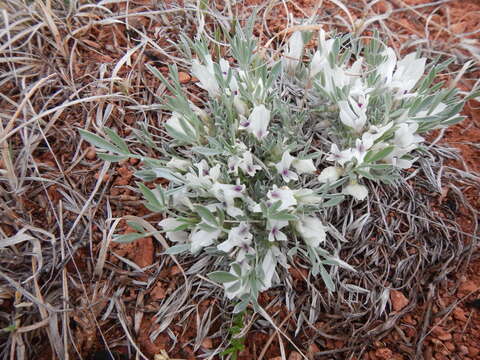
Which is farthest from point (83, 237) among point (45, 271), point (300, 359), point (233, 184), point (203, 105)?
point (300, 359)

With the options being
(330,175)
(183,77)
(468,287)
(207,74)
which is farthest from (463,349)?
(183,77)

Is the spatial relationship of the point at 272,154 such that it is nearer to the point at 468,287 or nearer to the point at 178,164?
the point at 178,164

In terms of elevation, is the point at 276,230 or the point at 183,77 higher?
the point at 183,77

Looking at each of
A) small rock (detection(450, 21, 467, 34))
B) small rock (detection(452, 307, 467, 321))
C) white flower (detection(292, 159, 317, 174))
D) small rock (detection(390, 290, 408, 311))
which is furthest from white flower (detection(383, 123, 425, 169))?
small rock (detection(450, 21, 467, 34))

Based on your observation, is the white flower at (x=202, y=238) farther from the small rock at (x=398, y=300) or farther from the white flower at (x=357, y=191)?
the small rock at (x=398, y=300)

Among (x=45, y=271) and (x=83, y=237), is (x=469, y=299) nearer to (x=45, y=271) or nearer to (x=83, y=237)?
(x=83, y=237)

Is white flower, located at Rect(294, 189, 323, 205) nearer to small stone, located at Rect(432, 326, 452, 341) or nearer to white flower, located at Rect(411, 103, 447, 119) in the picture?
white flower, located at Rect(411, 103, 447, 119)

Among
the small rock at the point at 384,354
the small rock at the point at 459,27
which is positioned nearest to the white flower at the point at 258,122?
the small rock at the point at 384,354

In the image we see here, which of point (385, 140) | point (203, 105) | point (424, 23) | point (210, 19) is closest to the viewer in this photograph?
point (385, 140)
